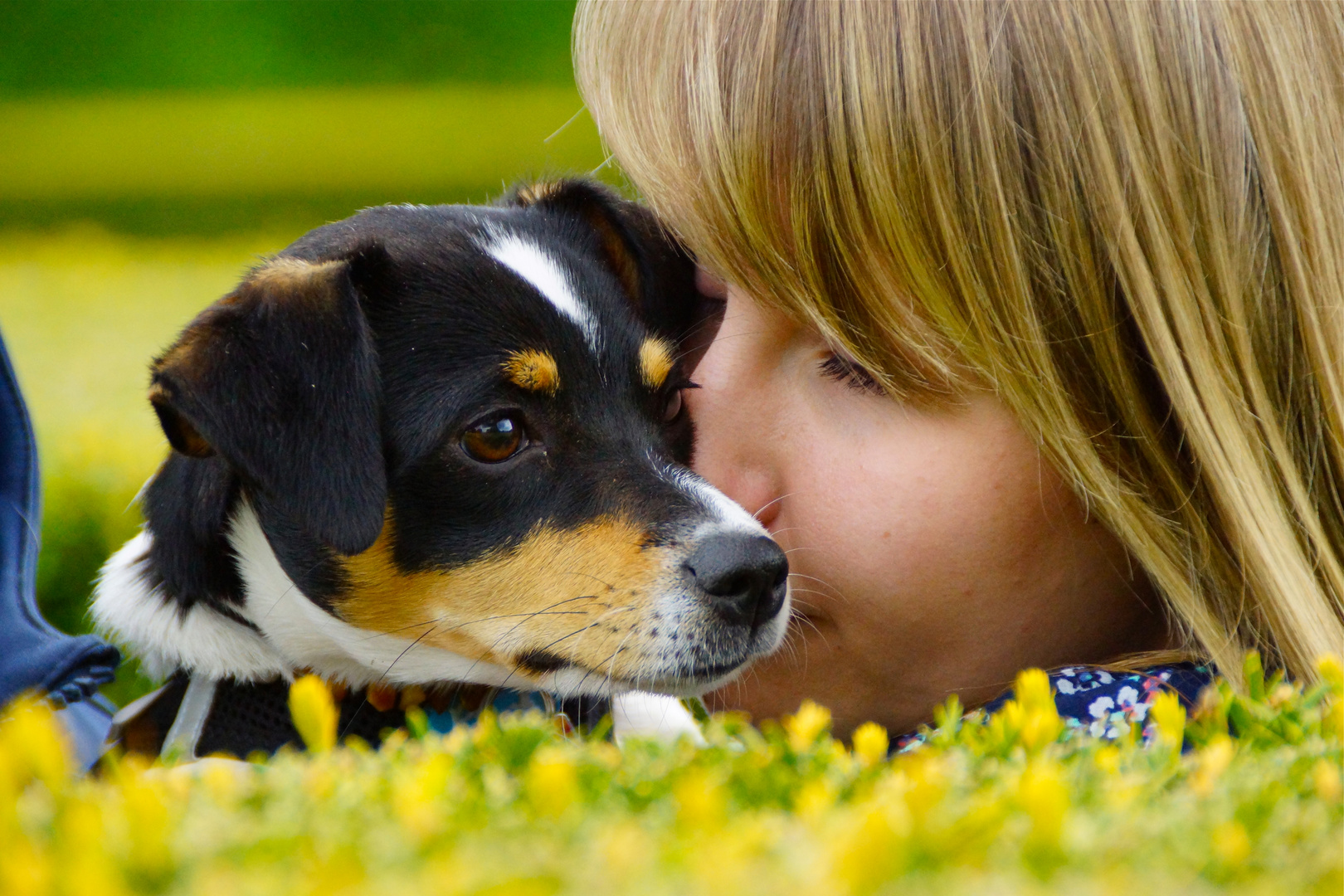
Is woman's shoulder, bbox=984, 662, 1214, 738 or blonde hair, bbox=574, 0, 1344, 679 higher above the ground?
blonde hair, bbox=574, 0, 1344, 679

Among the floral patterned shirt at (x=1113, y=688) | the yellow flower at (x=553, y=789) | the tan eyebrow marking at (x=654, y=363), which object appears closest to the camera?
the yellow flower at (x=553, y=789)

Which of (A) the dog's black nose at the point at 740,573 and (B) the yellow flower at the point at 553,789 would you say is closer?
(B) the yellow flower at the point at 553,789

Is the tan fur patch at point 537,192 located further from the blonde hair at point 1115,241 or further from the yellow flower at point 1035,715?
the yellow flower at point 1035,715

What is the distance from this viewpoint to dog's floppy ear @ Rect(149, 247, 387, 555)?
1.73 m

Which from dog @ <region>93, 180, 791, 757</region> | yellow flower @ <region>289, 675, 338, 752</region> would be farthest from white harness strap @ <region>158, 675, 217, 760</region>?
yellow flower @ <region>289, 675, 338, 752</region>

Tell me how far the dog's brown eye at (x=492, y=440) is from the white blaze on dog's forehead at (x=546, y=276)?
21 cm

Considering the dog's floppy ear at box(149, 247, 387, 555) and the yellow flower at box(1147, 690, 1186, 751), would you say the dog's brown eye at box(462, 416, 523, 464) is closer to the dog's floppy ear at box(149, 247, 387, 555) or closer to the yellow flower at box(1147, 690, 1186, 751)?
the dog's floppy ear at box(149, 247, 387, 555)

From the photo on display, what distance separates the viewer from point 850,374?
1848 millimetres

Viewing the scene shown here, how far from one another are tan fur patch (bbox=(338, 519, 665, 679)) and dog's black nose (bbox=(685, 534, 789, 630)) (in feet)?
0.26

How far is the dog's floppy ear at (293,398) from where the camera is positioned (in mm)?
1733

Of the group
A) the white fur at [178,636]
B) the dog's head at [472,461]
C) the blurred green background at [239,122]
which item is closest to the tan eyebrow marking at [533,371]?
the dog's head at [472,461]

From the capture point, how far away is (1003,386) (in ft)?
5.54

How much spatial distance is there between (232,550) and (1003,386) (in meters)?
1.26

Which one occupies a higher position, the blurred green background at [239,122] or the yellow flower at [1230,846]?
the blurred green background at [239,122]
